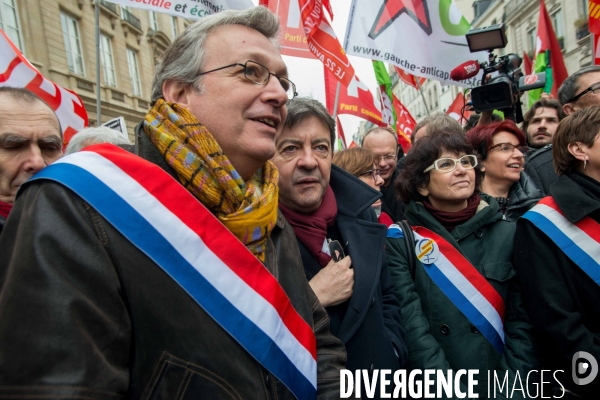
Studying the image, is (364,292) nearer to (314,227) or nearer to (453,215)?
(314,227)

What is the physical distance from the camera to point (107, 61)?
52.7 ft

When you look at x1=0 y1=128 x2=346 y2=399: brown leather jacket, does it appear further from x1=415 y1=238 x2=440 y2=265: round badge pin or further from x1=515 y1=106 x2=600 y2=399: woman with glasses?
x1=515 y1=106 x2=600 y2=399: woman with glasses

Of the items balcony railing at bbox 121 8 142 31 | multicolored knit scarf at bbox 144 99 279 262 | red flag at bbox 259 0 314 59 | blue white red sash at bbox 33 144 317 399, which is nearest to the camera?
blue white red sash at bbox 33 144 317 399

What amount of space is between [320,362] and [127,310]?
781 mm

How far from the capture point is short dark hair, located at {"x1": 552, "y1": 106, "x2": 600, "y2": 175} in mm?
2219

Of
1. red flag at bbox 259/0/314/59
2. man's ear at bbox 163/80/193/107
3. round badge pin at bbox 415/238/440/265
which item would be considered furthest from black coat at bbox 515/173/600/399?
red flag at bbox 259/0/314/59

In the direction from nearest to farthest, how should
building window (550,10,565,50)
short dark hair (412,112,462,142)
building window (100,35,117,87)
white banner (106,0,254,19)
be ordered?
white banner (106,0,254,19) → short dark hair (412,112,462,142) → building window (100,35,117,87) → building window (550,10,565,50)

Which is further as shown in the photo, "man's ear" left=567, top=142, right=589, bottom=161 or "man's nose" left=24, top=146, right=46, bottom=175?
"man's ear" left=567, top=142, right=589, bottom=161

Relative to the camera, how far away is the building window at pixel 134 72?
17875 mm

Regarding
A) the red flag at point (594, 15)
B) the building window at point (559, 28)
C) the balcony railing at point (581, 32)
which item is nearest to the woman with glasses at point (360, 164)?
the red flag at point (594, 15)

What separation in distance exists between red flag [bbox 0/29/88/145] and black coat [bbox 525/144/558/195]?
159 inches

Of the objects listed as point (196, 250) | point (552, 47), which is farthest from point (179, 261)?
point (552, 47)

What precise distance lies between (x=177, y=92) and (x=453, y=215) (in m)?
1.70

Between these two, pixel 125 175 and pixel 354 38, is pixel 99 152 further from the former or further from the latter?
pixel 354 38
